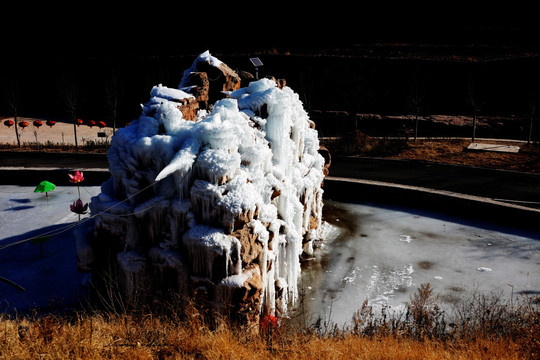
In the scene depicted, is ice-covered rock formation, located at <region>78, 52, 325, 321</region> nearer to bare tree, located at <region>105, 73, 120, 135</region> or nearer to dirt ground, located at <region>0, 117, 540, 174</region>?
dirt ground, located at <region>0, 117, 540, 174</region>

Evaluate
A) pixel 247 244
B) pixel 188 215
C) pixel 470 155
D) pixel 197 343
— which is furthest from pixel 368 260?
pixel 470 155

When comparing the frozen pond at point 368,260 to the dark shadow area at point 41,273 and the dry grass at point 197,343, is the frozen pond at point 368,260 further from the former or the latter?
the dry grass at point 197,343

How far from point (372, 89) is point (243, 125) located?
26.2 meters

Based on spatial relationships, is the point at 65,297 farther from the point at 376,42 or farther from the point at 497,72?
the point at 376,42

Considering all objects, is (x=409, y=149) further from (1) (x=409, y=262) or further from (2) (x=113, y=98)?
(2) (x=113, y=98)

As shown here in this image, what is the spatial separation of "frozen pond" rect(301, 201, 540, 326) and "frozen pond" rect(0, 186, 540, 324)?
0.02 meters

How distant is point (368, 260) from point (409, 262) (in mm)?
908

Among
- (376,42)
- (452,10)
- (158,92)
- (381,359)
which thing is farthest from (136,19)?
(381,359)

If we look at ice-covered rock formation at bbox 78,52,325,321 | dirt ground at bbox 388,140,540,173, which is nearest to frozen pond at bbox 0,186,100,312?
ice-covered rock formation at bbox 78,52,325,321

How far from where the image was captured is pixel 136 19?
45.8 metres

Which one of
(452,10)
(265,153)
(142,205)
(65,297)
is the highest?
(452,10)

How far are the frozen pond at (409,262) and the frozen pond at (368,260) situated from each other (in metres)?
0.02

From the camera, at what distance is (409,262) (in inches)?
412

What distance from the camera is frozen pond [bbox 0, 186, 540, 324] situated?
29.2 feet
